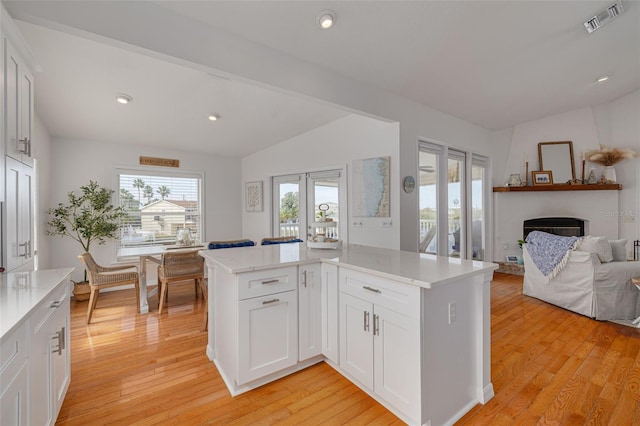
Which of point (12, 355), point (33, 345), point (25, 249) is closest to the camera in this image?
point (12, 355)

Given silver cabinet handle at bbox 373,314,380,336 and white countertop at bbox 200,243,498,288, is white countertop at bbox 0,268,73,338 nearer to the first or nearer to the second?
white countertop at bbox 200,243,498,288

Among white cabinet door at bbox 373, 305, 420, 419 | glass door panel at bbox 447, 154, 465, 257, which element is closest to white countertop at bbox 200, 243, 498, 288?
white cabinet door at bbox 373, 305, 420, 419

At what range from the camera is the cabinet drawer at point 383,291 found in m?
1.55

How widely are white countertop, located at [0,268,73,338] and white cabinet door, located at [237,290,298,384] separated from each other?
1.00 metres

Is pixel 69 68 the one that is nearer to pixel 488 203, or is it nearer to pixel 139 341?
pixel 139 341

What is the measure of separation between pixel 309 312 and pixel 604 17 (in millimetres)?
3598

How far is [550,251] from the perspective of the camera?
11.3 feet

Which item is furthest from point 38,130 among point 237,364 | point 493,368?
point 493,368

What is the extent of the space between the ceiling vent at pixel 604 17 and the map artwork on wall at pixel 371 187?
2141mm

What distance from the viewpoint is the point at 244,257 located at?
7.33ft

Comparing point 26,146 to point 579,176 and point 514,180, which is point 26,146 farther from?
point 579,176

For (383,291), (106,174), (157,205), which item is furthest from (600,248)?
(106,174)

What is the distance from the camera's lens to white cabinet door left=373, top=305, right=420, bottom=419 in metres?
1.55

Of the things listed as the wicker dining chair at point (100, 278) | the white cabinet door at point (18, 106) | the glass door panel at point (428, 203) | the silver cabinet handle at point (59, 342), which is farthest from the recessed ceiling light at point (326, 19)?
the wicker dining chair at point (100, 278)
